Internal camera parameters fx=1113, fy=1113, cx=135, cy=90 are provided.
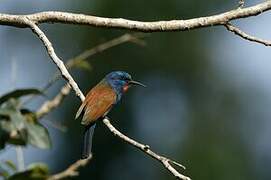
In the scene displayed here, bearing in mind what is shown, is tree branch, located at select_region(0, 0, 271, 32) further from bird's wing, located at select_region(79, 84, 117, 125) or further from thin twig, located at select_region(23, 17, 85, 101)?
bird's wing, located at select_region(79, 84, 117, 125)

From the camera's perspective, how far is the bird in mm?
6102

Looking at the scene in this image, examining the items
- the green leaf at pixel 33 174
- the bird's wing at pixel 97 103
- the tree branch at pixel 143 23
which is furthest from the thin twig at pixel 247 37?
the green leaf at pixel 33 174

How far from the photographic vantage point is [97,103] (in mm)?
6203

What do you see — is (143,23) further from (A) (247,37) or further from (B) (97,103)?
(B) (97,103)

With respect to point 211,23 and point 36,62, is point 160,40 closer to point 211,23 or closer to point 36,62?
point 36,62

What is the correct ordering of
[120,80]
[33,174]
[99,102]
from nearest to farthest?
1. [33,174]
2. [99,102]
3. [120,80]

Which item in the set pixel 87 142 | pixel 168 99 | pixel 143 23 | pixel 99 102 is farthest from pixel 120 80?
pixel 168 99

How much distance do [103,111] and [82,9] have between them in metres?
17.6

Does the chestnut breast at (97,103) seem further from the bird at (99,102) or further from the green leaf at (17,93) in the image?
the green leaf at (17,93)

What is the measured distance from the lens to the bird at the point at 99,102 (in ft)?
20.0

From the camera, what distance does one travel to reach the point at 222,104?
27.0m

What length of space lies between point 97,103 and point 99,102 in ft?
0.23

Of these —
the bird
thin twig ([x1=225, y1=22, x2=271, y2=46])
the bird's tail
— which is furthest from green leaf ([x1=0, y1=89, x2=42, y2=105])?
thin twig ([x1=225, y1=22, x2=271, y2=46])

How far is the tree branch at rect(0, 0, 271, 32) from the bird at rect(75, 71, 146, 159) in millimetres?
538
